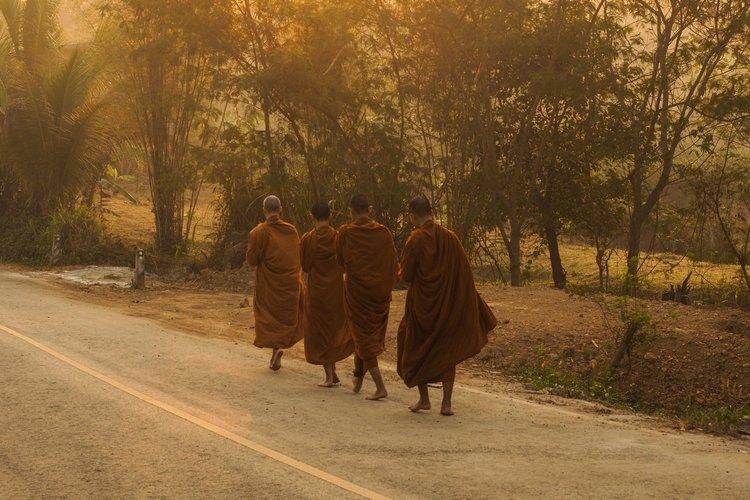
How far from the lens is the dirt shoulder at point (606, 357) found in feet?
34.3

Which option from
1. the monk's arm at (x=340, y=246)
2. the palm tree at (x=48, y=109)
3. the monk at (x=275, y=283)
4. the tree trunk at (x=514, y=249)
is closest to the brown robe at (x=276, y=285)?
the monk at (x=275, y=283)

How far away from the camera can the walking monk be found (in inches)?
409

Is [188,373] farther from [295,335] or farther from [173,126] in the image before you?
[173,126]

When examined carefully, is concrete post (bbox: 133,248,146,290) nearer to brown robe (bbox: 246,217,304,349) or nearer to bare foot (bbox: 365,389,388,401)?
brown robe (bbox: 246,217,304,349)

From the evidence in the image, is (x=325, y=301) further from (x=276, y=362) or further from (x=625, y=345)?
(x=625, y=345)

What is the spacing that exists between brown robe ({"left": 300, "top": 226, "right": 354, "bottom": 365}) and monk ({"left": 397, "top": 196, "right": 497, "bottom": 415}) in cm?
137

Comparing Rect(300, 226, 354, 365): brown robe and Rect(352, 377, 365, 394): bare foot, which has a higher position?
Rect(300, 226, 354, 365): brown robe

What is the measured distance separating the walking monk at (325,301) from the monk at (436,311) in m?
1.38

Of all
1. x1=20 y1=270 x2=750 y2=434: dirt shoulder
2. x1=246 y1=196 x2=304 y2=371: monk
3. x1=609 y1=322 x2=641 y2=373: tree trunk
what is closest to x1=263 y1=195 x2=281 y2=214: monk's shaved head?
x1=246 y1=196 x2=304 y2=371: monk

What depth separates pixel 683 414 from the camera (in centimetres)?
1000

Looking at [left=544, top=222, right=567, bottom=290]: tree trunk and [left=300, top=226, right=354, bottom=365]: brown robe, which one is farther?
[left=544, top=222, right=567, bottom=290]: tree trunk

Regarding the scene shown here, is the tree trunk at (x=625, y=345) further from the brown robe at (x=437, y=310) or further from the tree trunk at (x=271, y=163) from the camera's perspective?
the tree trunk at (x=271, y=163)

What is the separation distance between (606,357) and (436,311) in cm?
374

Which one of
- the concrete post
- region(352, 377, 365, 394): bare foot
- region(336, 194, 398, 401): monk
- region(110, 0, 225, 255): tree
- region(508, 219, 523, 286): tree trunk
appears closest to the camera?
region(336, 194, 398, 401): monk
